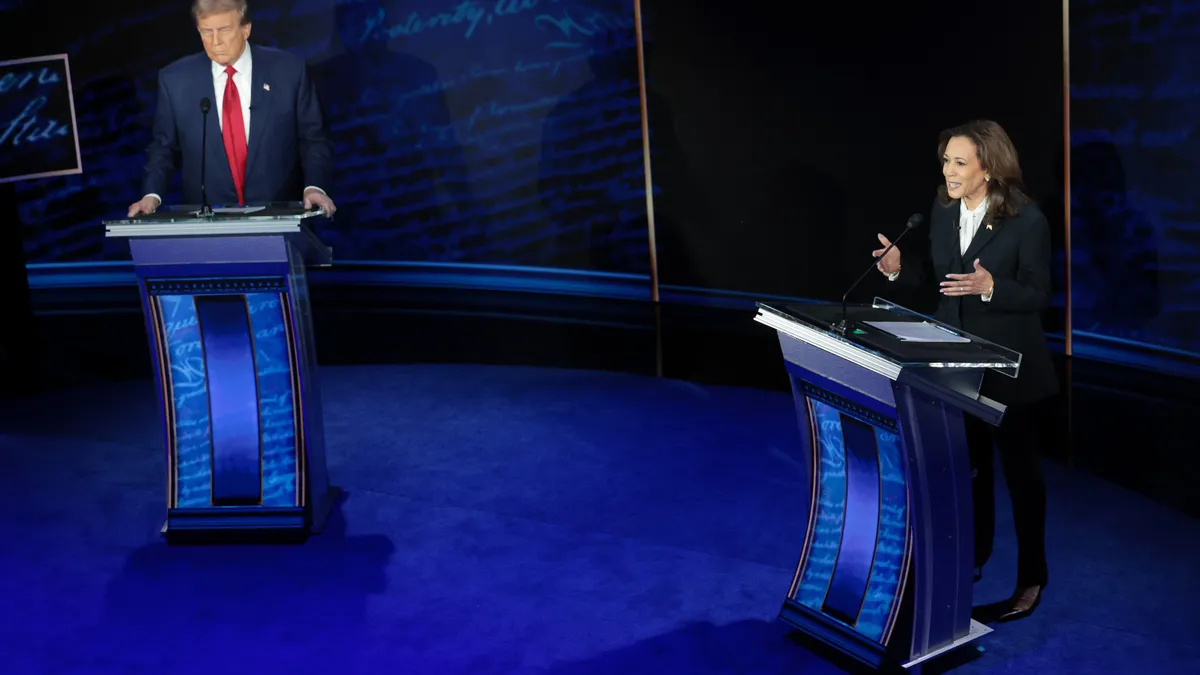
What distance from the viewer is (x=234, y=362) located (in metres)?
3.77

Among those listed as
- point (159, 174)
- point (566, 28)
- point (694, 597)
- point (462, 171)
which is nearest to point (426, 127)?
point (462, 171)

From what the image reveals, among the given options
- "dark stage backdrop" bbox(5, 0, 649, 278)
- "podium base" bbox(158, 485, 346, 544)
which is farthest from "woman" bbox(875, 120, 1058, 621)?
"dark stage backdrop" bbox(5, 0, 649, 278)

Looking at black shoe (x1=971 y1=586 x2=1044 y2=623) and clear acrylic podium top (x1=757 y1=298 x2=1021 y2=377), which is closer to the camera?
clear acrylic podium top (x1=757 y1=298 x2=1021 y2=377)

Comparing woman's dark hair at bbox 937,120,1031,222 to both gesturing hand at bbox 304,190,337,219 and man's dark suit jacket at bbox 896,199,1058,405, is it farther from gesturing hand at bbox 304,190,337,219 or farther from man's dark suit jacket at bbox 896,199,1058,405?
gesturing hand at bbox 304,190,337,219

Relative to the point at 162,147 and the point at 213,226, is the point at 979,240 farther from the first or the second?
the point at 162,147

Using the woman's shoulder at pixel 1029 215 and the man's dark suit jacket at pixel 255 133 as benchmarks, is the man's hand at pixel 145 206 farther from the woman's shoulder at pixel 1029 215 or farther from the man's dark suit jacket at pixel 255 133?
the woman's shoulder at pixel 1029 215

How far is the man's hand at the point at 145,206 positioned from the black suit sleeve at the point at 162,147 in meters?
0.11

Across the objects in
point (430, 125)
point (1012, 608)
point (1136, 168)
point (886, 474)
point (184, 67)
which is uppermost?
point (184, 67)

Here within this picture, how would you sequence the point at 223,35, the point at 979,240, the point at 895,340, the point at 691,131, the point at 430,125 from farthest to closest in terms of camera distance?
the point at 430,125, the point at 691,131, the point at 223,35, the point at 979,240, the point at 895,340

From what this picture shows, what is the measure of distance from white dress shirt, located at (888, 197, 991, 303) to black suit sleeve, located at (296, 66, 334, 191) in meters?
2.03

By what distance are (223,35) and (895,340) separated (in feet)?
7.85

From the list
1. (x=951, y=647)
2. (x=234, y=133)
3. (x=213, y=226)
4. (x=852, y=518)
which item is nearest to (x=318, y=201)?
(x=213, y=226)

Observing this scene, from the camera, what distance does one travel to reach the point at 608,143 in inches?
254

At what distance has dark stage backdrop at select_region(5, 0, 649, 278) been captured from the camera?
647 cm
